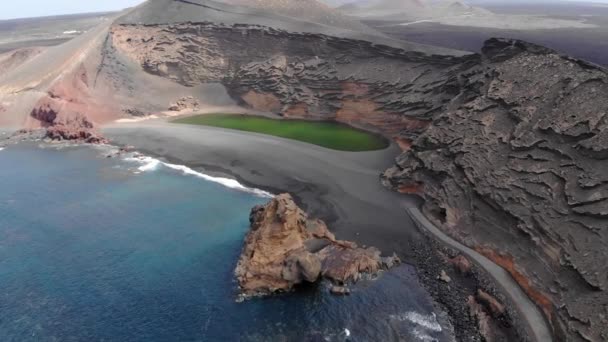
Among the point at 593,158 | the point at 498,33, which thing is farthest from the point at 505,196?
the point at 498,33

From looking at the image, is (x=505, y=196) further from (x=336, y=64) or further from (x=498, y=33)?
(x=498, y=33)

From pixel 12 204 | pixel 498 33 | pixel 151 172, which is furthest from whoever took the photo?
pixel 498 33

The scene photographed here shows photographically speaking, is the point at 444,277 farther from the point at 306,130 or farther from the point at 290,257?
the point at 306,130

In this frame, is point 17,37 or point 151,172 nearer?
point 151,172

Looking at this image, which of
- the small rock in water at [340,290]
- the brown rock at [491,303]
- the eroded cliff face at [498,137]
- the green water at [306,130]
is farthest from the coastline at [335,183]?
the small rock in water at [340,290]

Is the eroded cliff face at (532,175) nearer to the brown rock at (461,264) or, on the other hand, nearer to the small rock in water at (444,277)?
the brown rock at (461,264)

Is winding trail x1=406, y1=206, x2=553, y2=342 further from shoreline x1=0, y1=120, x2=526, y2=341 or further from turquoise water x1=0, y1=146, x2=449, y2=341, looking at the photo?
turquoise water x1=0, y1=146, x2=449, y2=341

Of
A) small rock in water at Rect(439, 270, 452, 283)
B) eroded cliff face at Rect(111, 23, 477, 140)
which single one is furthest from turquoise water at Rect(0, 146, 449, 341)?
eroded cliff face at Rect(111, 23, 477, 140)

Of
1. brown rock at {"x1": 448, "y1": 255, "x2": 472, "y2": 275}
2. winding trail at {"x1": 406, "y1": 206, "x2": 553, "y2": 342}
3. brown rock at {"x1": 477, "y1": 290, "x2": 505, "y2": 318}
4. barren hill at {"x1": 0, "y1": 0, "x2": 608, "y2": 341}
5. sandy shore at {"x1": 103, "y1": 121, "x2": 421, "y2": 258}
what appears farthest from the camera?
sandy shore at {"x1": 103, "y1": 121, "x2": 421, "y2": 258}
